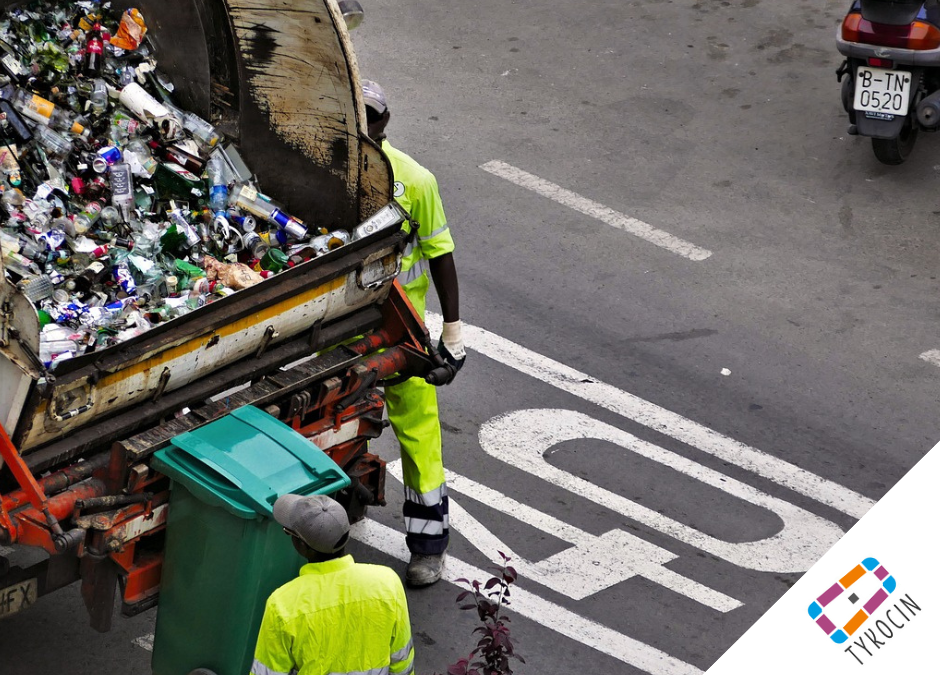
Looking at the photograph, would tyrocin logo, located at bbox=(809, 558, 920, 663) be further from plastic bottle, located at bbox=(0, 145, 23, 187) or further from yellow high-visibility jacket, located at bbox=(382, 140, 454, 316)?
plastic bottle, located at bbox=(0, 145, 23, 187)

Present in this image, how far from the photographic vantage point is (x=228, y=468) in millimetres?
4449

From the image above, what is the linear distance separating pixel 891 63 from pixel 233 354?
498cm

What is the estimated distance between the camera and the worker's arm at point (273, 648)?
3.92 metres

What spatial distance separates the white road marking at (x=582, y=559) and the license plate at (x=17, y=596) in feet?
6.50

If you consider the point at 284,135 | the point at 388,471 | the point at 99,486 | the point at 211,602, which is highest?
the point at 284,135

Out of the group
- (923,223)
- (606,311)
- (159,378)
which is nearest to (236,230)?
(159,378)

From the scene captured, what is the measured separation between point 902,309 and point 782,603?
4175mm

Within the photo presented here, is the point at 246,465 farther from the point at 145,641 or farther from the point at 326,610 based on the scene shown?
the point at 145,641

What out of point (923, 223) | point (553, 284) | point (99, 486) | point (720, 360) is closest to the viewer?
point (99, 486)

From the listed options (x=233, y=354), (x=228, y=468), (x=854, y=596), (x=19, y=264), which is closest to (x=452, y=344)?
(x=233, y=354)

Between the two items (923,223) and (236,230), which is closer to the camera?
(236,230)

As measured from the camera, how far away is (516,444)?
21.9 ft

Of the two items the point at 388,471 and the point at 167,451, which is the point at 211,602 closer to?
the point at 167,451

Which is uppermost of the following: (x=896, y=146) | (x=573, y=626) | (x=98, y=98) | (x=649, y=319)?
(x=98, y=98)
